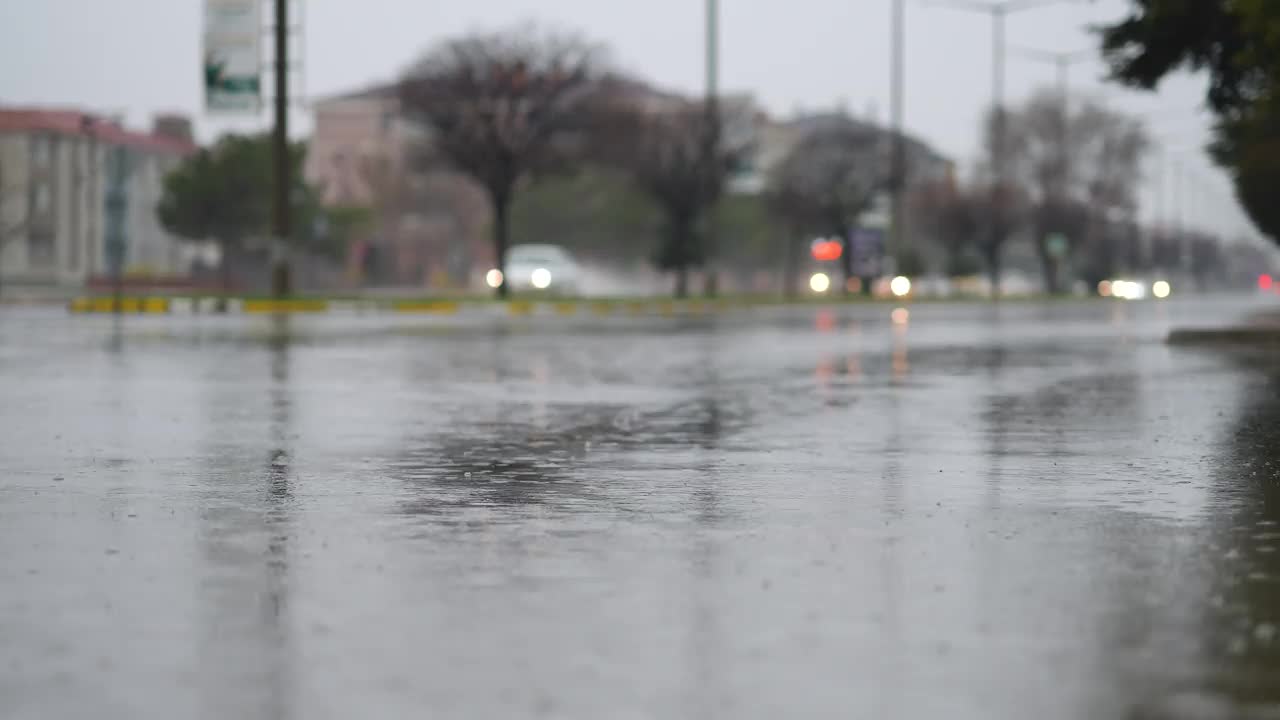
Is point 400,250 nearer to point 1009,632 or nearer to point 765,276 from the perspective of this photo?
point 765,276

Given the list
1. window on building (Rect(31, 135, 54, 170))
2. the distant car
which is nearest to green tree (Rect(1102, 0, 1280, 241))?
the distant car

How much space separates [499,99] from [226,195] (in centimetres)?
2818

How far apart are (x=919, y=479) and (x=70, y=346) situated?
2226 centimetres

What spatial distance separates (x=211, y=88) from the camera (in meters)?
54.1

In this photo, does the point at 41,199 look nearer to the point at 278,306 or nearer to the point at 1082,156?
the point at 278,306

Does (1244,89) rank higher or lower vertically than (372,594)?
Answer: higher

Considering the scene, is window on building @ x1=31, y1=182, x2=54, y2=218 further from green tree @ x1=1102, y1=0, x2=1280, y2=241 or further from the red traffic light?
green tree @ x1=1102, y1=0, x2=1280, y2=241

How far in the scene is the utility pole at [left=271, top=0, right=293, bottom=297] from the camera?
55.2m

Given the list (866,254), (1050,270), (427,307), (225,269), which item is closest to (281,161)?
(427,307)

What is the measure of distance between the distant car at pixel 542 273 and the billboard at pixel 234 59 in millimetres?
25687

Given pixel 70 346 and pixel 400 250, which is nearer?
pixel 70 346

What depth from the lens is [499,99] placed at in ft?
229

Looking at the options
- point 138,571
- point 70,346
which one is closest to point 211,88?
point 70,346

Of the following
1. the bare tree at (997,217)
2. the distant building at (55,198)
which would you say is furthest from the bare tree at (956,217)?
the distant building at (55,198)
